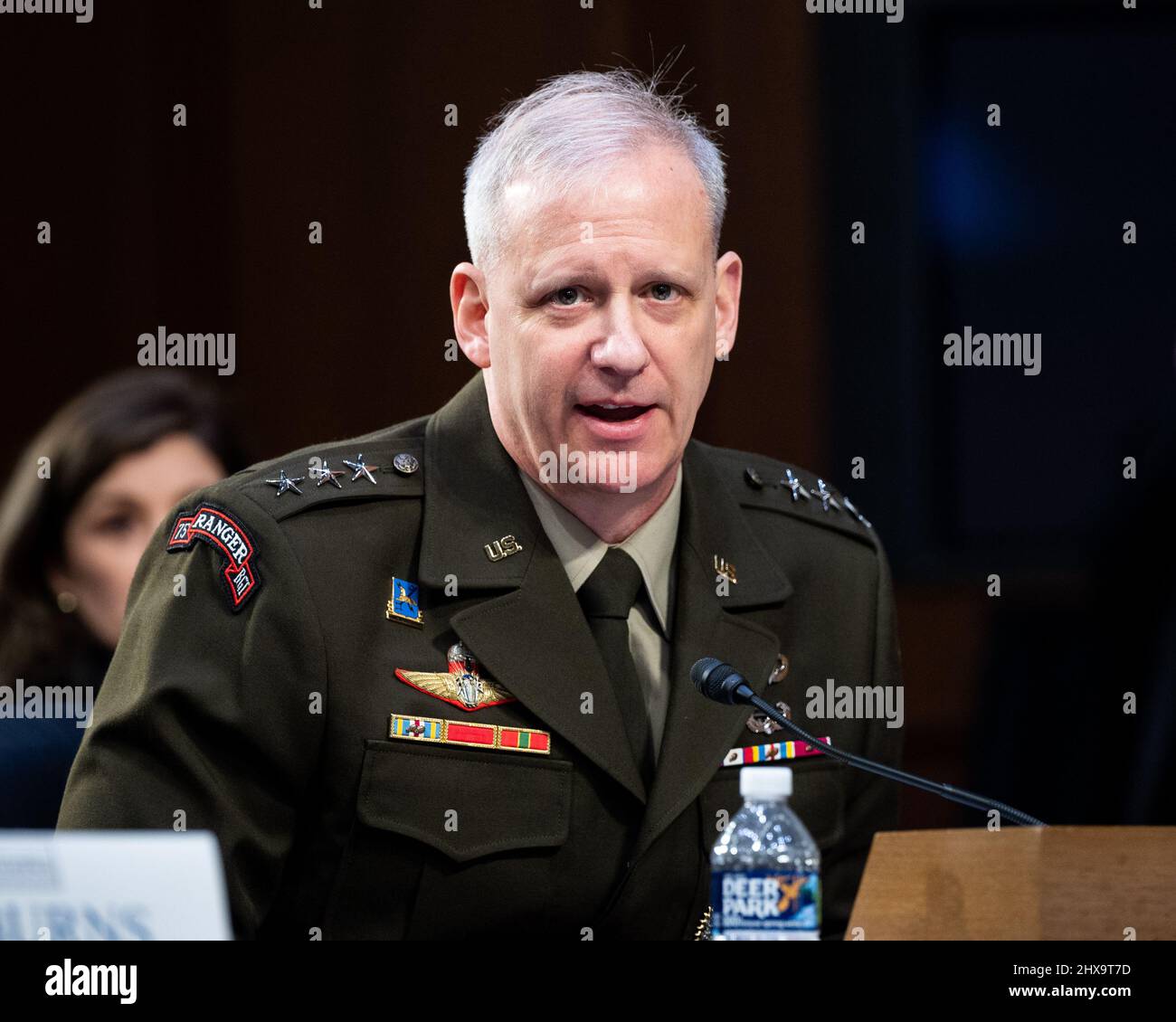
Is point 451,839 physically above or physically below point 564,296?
below

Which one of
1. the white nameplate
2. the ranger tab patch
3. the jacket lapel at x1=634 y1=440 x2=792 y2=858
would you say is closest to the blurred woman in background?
the ranger tab patch

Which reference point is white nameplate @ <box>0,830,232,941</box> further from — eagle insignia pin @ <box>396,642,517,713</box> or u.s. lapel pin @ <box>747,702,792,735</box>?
u.s. lapel pin @ <box>747,702,792,735</box>

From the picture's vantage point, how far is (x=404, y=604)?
1784mm

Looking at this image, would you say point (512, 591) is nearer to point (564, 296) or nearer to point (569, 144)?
point (564, 296)

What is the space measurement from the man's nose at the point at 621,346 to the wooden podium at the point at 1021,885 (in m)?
0.52

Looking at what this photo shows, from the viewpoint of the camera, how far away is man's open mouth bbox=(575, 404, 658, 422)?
1.77 meters

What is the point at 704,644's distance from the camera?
1.83 metres

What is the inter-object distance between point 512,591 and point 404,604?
0.36ft

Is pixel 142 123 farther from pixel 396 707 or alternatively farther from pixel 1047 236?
pixel 396 707

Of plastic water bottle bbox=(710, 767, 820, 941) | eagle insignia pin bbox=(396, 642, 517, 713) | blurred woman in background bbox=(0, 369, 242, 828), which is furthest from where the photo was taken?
blurred woman in background bbox=(0, 369, 242, 828)

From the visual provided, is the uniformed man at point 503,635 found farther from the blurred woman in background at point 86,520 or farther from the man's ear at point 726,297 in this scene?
the blurred woman in background at point 86,520

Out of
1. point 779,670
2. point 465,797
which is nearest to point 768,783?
point 465,797

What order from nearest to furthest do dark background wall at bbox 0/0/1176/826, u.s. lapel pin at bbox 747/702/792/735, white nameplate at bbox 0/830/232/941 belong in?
→ white nameplate at bbox 0/830/232/941
u.s. lapel pin at bbox 747/702/792/735
dark background wall at bbox 0/0/1176/826
